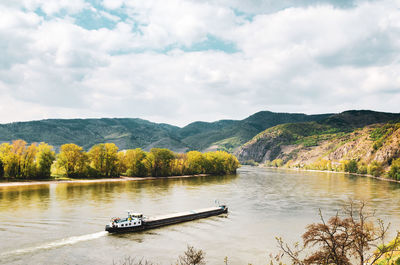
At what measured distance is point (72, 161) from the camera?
149 m

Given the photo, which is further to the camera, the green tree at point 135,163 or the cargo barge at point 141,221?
the green tree at point 135,163

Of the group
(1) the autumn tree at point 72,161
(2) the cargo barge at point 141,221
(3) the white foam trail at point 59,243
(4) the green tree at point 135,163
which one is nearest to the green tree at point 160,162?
(4) the green tree at point 135,163

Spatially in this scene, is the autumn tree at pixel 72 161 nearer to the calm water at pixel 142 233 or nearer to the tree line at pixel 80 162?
the tree line at pixel 80 162

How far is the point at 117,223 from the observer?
180 ft

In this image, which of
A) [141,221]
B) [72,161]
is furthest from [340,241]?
[72,161]

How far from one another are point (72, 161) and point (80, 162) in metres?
3.98

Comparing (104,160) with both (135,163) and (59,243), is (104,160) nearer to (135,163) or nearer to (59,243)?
(135,163)

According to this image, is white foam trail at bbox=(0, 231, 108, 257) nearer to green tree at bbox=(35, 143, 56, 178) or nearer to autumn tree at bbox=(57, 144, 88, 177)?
green tree at bbox=(35, 143, 56, 178)

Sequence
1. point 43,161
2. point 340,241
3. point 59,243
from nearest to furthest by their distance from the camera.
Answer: point 340,241, point 59,243, point 43,161

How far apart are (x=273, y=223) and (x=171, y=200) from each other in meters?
36.9

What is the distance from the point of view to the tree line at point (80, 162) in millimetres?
129000

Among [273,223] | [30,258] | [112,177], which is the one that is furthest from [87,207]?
[112,177]

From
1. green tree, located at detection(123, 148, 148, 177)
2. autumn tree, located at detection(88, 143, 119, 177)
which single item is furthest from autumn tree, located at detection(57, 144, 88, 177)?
green tree, located at detection(123, 148, 148, 177)

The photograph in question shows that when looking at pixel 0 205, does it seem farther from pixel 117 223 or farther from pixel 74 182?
pixel 74 182
